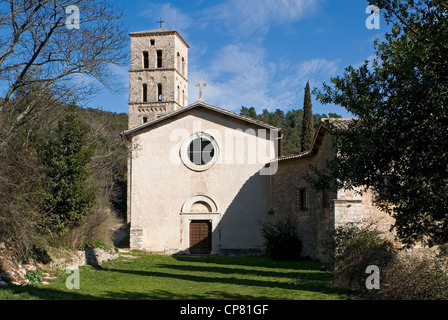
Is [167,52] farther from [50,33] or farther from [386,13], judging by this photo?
[386,13]

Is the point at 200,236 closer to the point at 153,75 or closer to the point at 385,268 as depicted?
the point at 385,268

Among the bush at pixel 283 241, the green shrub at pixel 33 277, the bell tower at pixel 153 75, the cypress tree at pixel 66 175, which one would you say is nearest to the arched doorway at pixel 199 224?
the bush at pixel 283 241

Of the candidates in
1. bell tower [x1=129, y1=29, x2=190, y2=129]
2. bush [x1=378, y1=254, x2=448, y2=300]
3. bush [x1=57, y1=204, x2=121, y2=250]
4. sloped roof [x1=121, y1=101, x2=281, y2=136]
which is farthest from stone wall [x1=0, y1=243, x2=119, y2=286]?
bell tower [x1=129, y1=29, x2=190, y2=129]

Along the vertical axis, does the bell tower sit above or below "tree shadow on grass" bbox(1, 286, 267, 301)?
above

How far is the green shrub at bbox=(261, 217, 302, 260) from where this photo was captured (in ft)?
65.6

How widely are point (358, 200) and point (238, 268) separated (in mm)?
5004

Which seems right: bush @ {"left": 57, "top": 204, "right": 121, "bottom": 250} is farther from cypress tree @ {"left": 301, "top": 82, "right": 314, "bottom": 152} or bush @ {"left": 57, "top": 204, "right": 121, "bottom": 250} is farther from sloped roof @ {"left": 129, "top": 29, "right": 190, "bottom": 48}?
sloped roof @ {"left": 129, "top": 29, "right": 190, "bottom": 48}

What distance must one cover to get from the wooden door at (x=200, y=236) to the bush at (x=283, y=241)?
11.3ft

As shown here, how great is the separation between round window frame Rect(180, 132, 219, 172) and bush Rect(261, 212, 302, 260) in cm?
448

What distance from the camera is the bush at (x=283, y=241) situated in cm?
1998

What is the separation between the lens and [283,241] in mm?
20016
